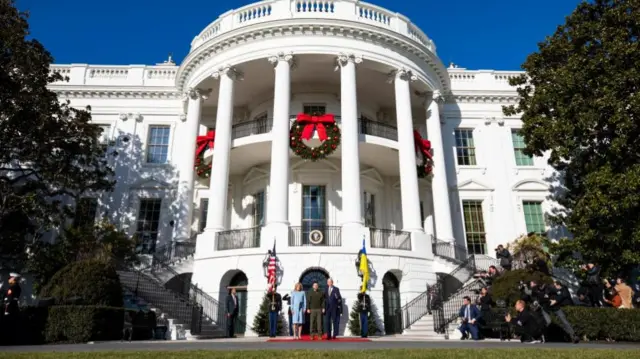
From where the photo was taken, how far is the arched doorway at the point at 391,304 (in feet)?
51.5

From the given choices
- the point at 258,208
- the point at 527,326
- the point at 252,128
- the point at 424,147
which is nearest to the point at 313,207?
the point at 258,208

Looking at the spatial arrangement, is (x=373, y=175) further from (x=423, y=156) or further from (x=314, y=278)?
(x=314, y=278)

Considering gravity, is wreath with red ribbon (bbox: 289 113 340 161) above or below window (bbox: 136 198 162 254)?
above

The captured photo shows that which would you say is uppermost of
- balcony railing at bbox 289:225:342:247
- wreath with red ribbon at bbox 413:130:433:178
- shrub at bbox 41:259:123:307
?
wreath with red ribbon at bbox 413:130:433:178

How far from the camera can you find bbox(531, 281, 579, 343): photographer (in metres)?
10.3

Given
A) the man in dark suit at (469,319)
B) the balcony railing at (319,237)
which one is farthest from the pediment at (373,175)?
the man in dark suit at (469,319)

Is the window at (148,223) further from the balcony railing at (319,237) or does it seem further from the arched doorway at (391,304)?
the arched doorway at (391,304)

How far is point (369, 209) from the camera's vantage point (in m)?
21.0

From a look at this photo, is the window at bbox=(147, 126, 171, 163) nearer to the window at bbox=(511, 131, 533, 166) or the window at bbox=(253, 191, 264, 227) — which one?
the window at bbox=(253, 191, 264, 227)

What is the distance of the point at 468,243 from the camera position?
22109 millimetres

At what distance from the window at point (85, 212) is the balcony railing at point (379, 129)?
1263 cm

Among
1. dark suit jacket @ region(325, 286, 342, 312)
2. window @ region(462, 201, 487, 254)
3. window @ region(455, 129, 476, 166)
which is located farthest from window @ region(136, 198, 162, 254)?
window @ region(455, 129, 476, 166)

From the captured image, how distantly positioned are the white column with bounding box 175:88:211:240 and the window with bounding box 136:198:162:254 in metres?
1.92

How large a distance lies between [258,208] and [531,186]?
14.2 metres
